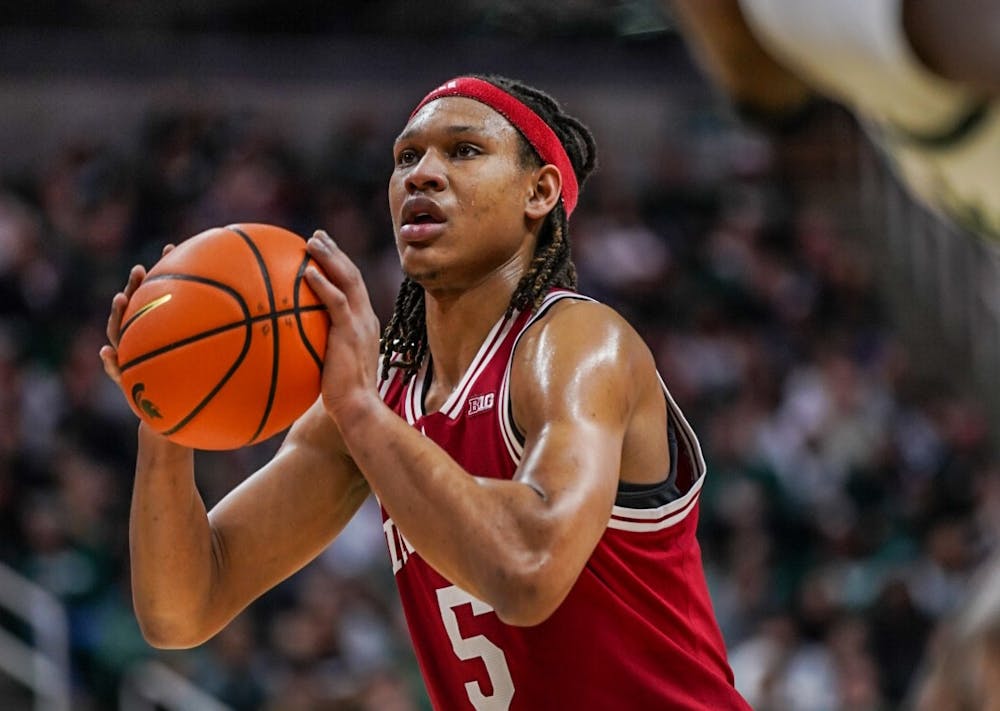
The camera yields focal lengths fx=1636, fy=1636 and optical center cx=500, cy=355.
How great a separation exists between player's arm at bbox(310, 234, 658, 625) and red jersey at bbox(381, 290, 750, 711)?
7.0 inches

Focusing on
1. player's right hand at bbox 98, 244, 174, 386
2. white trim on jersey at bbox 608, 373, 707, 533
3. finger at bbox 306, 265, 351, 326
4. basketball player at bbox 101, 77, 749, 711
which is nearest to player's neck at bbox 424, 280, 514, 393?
basketball player at bbox 101, 77, 749, 711

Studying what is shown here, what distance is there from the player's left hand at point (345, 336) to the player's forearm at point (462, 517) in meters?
0.06

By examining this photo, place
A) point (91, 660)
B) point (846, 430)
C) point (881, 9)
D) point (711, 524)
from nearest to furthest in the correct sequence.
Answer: point (881, 9)
point (91, 660)
point (711, 524)
point (846, 430)

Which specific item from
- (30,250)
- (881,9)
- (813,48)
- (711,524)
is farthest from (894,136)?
(30,250)

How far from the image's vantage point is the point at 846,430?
11.7m

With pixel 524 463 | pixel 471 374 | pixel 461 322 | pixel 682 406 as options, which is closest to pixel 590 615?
pixel 524 463

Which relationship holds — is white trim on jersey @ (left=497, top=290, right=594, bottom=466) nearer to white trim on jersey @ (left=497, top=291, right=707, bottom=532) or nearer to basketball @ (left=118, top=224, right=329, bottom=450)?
white trim on jersey @ (left=497, top=291, right=707, bottom=532)

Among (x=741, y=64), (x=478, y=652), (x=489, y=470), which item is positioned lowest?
(x=478, y=652)

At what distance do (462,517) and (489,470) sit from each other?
0.46 m

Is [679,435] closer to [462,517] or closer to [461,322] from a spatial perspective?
[461,322]

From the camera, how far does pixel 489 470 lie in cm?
337

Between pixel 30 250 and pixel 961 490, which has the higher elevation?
pixel 30 250

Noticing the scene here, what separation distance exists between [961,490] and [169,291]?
9.11 metres

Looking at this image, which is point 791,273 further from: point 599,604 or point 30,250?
point 599,604
